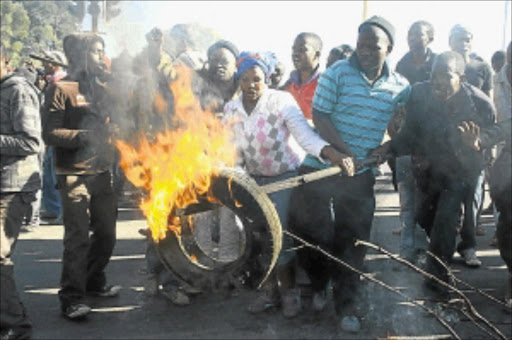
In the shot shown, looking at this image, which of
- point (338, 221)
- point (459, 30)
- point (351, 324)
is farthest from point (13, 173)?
point (459, 30)

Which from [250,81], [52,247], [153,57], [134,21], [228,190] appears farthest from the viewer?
[134,21]

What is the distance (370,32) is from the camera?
4.48m

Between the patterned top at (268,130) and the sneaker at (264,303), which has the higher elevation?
the patterned top at (268,130)

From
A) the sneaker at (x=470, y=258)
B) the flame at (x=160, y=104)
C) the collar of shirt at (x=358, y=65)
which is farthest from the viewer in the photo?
the sneaker at (x=470, y=258)

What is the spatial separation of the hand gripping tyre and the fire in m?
0.07

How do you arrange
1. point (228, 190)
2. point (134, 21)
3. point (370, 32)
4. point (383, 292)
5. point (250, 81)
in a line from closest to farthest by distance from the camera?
point (228, 190)
point (370, 32)
point (250, 81)
point (383, 292)
point (134, 21)

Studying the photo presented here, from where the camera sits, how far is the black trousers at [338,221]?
4820 millimetres

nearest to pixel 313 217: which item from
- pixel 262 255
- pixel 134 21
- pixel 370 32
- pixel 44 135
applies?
pixel 370 32

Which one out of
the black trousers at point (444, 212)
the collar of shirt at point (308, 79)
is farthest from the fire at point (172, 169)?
the collar of shirt at point (308, 79)

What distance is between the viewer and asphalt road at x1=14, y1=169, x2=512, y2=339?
4.60 m

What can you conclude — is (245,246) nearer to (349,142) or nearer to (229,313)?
(349,142)

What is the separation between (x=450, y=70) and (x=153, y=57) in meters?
3.10

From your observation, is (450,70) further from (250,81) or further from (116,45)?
(116,45)

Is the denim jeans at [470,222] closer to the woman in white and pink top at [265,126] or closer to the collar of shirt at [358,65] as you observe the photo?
the collar of shirt at [358,65]
